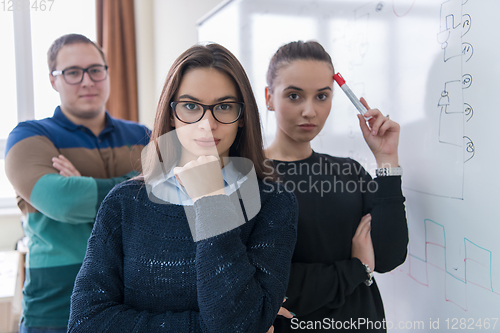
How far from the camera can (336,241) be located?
3.86 feet

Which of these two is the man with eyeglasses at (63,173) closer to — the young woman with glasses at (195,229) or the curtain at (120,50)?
the young woman with glasses at (195,229)

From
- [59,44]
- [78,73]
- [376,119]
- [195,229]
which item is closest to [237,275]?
[195,229]

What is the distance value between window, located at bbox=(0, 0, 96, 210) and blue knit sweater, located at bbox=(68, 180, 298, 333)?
3.28 metres

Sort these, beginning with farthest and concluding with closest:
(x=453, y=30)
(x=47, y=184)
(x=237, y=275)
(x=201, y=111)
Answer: (x=47, y=184) → (x=453, y=30) → (x=201, y=111) → (x=237, y=275)

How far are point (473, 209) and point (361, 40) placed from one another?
77cm

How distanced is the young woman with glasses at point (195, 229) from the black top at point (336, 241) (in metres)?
0.21

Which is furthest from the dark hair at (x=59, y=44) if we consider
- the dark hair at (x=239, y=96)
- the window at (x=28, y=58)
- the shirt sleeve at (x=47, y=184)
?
the window at (x=28, y=58)

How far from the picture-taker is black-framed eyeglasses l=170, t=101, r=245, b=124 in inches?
36.5

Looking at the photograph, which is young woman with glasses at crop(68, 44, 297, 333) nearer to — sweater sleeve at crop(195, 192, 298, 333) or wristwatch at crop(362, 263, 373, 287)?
sweater sleeve at crop(195, 192, 298, 333)

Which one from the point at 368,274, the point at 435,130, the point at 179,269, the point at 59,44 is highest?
the point at 59,44

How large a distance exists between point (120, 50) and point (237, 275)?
350 cm

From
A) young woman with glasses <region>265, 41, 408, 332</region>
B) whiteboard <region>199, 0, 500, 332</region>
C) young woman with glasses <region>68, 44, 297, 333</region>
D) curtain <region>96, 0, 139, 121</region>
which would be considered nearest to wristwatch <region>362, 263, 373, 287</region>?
young woman with glasses <region>265, 41, 408, 332</region>

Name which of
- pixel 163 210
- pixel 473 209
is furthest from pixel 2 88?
pixel 473 209

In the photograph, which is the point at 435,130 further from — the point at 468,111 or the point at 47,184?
the point at 47,184
